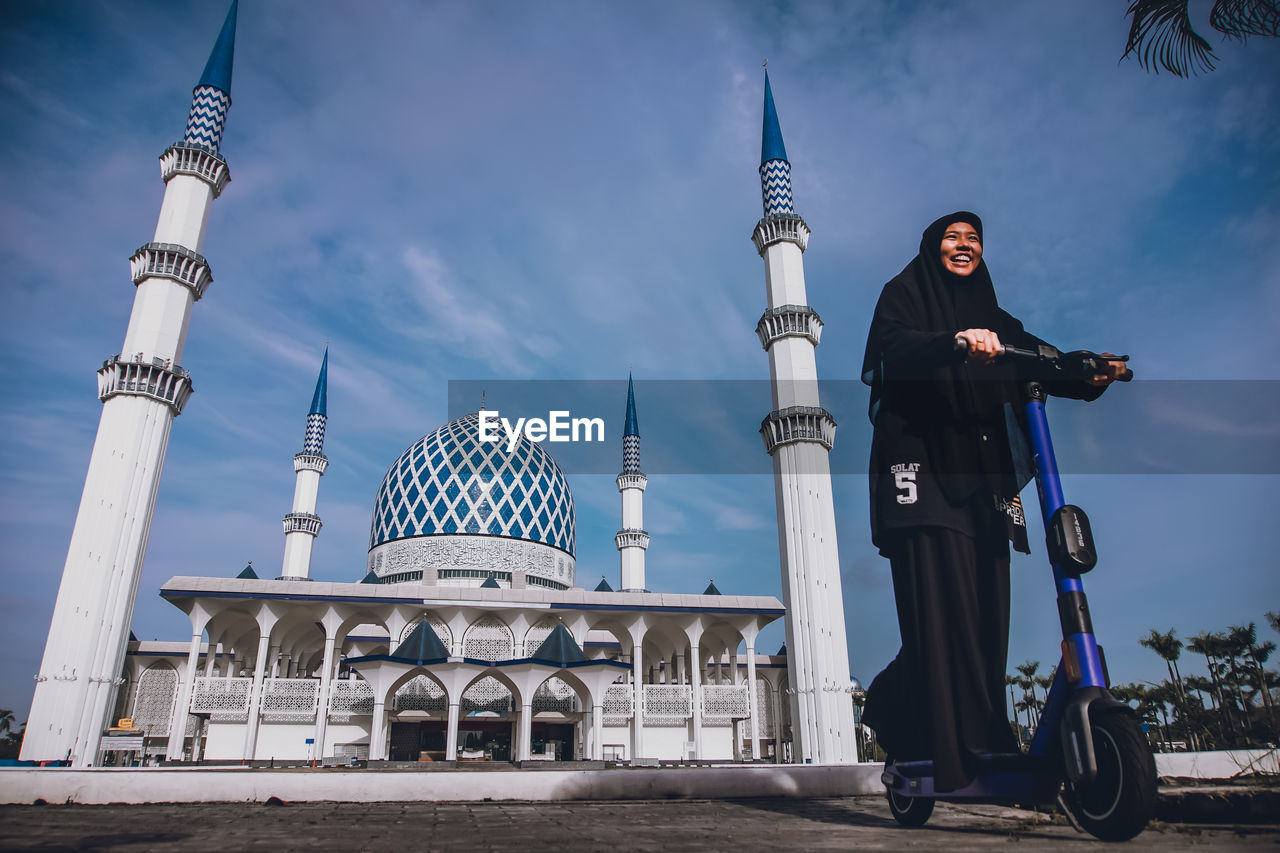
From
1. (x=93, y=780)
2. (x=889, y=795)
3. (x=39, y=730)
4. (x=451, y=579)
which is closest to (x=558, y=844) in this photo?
(x=889, y=795)

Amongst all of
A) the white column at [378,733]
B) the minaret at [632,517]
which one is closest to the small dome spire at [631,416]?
the minaret at [632,517]

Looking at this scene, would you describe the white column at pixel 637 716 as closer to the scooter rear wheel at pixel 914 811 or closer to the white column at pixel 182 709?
the white column at pixel 182 709

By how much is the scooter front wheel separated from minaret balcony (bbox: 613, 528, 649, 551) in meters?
29.0

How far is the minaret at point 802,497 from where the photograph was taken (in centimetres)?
1969

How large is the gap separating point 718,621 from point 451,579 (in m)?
A: 11.4

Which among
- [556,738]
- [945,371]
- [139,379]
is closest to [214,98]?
[139,379]

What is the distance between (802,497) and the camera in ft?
69.8

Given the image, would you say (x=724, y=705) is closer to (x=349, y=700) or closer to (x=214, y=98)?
(x=349, y=700)

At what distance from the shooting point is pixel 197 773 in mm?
6797

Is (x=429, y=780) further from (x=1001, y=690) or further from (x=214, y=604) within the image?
(x=214, y=604)

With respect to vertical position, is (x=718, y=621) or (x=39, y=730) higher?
(x=718, y=621)

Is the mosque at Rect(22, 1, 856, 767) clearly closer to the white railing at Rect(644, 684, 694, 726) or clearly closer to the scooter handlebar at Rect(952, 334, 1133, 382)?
the white railing at Rect(644, 684, 694, 726)

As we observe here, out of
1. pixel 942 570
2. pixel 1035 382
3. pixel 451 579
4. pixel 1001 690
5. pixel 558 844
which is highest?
pixel 451 579

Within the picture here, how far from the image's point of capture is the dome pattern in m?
32.8
